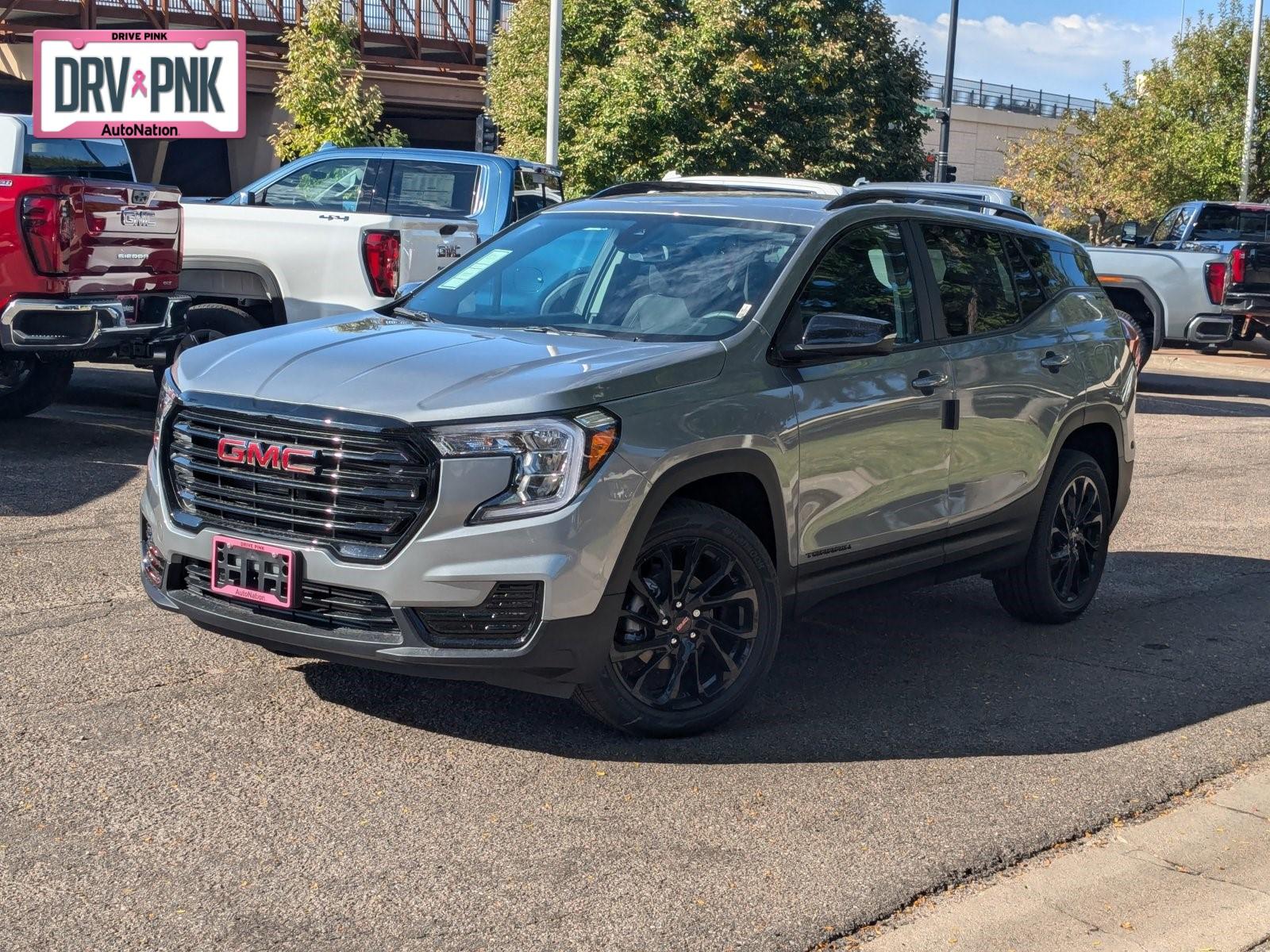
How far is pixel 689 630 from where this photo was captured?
513 centimetres

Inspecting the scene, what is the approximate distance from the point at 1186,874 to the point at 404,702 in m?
2.58

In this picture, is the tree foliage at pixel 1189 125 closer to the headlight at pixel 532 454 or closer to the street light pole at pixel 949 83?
the street light pole at pixel 949 83

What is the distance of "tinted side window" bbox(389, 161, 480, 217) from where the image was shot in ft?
42.7

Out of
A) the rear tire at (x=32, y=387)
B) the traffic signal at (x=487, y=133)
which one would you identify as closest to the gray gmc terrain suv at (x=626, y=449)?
the rear tire at (x=32, y=387)

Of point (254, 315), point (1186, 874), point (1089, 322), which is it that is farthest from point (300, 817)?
point (254, 315)

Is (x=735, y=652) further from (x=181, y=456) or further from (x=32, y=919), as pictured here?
(x=32, y=919)

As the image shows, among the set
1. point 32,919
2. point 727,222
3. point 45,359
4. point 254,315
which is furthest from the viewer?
point 254,315

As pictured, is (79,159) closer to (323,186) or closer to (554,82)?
(323,186)

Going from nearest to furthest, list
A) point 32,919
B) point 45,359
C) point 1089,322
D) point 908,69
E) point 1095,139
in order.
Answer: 1. point 32,919
2. point 1089,322
3. point 45,359
4. point 908,69
5. point 1095,139

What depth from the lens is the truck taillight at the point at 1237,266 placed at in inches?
738

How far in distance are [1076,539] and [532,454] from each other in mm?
3435

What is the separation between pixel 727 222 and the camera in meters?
6.02

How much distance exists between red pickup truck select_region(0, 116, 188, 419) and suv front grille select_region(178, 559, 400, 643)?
5936 millimetres

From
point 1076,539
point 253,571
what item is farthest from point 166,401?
point 1076,539
